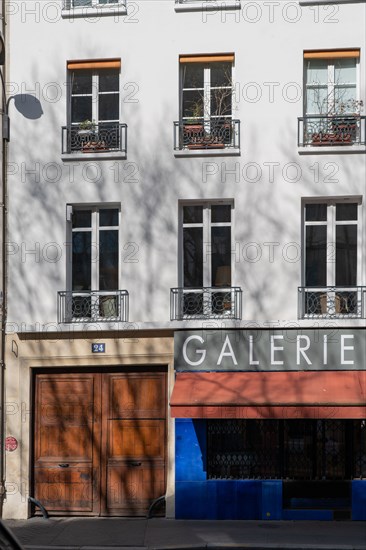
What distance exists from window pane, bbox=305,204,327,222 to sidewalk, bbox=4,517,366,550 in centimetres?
532

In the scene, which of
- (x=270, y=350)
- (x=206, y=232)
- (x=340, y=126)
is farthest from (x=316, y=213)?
(x=270, y=350)

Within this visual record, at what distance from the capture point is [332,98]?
16031 millimetres

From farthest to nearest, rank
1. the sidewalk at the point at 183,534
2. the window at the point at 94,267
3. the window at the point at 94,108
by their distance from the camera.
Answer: the window at the point at 94,108, the window at the point at 94,267, the sidewalk at the point at 183,534

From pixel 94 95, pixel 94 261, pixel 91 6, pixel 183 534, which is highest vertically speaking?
pixel 91 6

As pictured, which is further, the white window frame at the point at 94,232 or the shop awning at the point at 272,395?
the white window frame at the point at 94,232

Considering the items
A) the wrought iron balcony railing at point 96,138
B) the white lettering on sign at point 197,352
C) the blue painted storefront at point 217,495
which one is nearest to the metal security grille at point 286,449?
the blue painted storefront at point 217,495

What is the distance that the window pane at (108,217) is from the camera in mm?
16422

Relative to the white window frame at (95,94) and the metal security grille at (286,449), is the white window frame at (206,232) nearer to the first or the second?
the white window frame at (95,94)

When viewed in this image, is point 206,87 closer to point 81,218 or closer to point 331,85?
point 331,85

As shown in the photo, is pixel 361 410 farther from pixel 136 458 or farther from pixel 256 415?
pixel 136 458

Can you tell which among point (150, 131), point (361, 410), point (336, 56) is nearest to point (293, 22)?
point (336, 56)

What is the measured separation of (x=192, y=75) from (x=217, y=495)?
7.58 metres

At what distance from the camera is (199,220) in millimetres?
16312

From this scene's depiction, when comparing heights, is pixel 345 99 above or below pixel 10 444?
above
